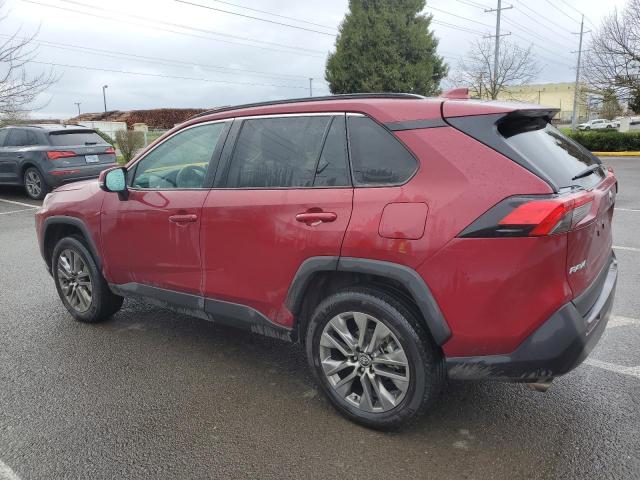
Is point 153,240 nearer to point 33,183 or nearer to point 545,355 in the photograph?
point 545,355

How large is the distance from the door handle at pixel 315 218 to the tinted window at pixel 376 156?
0.71 ft

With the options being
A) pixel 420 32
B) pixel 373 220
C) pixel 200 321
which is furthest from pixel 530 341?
pixel 420 32

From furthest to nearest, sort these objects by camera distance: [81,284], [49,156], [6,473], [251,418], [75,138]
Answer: [75,138] → [49,156] → [81,284] → [251,418] → [6,473]

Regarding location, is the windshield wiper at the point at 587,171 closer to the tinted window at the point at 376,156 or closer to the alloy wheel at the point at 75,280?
the tinted window at the point at 376,156

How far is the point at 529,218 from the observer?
2229 mm

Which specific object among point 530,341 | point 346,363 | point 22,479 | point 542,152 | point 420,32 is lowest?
point 22,479

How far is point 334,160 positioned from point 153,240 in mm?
1489

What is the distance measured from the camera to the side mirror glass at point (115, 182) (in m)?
3.68

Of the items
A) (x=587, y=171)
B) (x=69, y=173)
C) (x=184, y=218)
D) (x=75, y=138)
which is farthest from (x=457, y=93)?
(x=75, y=138)

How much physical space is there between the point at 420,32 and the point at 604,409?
2648 cm

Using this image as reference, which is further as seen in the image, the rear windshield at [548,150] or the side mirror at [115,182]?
the side mirror at [115,182]

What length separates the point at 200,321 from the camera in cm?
439

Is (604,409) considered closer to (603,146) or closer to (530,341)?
(530,341)

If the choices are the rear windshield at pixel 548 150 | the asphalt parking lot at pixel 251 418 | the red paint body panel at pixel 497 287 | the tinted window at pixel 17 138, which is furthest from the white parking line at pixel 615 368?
the tinted window at pixel 17 138
